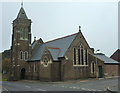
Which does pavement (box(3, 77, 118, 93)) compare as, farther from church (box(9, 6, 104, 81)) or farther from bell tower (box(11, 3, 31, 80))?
bell tower (box(11, 3, 31, 80))

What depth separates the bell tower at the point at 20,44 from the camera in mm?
45500

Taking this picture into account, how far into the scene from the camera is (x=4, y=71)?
82875 mm

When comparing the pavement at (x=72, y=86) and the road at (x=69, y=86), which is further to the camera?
the road at (x=69, y=86)

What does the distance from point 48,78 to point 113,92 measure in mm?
19359

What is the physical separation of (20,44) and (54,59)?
14568 mm

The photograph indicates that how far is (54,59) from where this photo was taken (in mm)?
35656

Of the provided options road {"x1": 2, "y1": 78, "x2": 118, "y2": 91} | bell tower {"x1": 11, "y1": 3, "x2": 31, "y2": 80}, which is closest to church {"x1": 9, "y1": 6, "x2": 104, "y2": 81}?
bell tower {"x1": 11, "y1": 3, "x2": 31, "y2": 80}

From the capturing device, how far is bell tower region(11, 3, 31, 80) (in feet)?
149

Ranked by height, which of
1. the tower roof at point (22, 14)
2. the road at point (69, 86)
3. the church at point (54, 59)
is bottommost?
the road at point (69, 86)

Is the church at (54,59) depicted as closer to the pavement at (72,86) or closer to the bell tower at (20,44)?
the bell tower at (20,44)

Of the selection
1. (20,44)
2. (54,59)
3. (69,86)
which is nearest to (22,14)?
(20,44)

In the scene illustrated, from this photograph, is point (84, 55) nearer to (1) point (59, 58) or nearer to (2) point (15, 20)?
(1) point (59, 58)

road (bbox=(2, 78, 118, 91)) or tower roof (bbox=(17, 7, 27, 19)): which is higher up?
tower roof (bbox=(17, 7, 27, 19))

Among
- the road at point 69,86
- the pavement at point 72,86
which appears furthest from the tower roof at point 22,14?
the road at point 69,86
